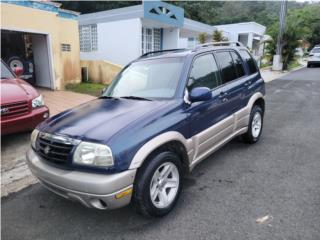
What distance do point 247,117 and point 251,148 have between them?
2.03ft

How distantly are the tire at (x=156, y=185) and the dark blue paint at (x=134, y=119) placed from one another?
245 millimetres

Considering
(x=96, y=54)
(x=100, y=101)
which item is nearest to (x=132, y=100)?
(x=100, y=101)

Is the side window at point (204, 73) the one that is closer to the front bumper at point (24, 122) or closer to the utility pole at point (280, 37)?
the front bumper at point (24, 122)

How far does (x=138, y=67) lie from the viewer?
3955 millimetres

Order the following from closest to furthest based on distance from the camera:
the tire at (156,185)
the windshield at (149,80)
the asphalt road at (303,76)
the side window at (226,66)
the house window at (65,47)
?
1. the tire at (156,185)
2. the windshield at (149,80)
3. the side window at (226,66)
4. the house window at (65,47)
5. the asphalt road at (303,76)

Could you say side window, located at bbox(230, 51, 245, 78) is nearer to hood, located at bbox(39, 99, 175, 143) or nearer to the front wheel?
the front wheel

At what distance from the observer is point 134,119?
2693 mm

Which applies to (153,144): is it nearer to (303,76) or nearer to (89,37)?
(89,37)

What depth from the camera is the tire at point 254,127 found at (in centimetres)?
470

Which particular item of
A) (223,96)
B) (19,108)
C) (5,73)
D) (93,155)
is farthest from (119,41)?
(93,155)

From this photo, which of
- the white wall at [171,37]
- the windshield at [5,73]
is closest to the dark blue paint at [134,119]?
the windshield at [5,73]

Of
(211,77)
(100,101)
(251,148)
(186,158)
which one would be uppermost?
(211,77)

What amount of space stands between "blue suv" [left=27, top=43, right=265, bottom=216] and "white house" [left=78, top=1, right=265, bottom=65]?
396 inches

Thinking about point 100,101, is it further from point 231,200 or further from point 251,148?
point 251,148
